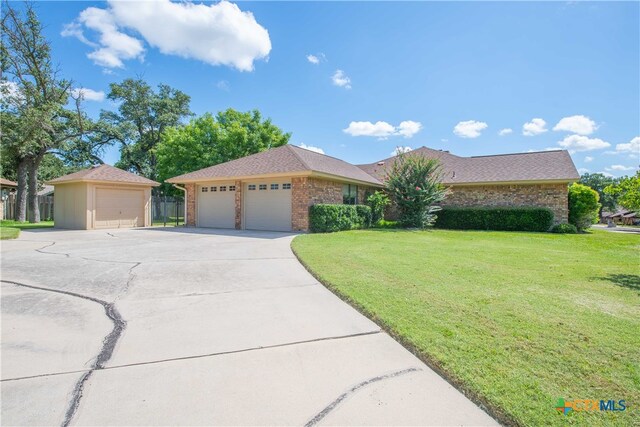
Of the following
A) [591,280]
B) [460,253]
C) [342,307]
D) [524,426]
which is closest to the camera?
[524,426]

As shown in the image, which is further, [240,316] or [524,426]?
[240,316]

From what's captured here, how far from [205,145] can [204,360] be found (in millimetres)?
25165

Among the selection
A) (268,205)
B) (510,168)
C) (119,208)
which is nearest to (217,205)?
(268,205)

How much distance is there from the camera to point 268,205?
14562 millimetres

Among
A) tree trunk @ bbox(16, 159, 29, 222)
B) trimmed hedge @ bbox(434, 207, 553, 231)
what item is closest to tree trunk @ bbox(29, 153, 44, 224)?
tree trunk @ bbox(16, 159, 29, 222)

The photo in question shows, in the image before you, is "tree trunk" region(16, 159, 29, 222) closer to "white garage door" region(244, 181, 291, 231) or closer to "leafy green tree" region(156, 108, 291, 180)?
"leafy green tree" region(156, 108, 291, 180)

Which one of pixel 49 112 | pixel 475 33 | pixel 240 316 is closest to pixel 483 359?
pixel 240 316

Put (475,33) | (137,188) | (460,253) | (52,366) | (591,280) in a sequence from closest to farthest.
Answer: (52,366) → (591,280) → (460,253) → (475,33) → (137,188)

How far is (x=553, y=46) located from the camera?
34.2 ft

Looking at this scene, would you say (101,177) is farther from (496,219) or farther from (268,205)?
(496,219)

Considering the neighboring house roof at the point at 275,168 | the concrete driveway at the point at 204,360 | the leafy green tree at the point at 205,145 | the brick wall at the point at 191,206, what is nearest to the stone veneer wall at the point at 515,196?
the neighboring house roof at the point at 275,168

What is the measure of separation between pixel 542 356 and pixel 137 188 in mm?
19231

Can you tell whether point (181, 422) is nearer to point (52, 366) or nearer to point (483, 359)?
point (52, 366)

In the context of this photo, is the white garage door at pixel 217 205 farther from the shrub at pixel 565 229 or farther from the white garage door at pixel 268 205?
the shrub at pixel 565 229
